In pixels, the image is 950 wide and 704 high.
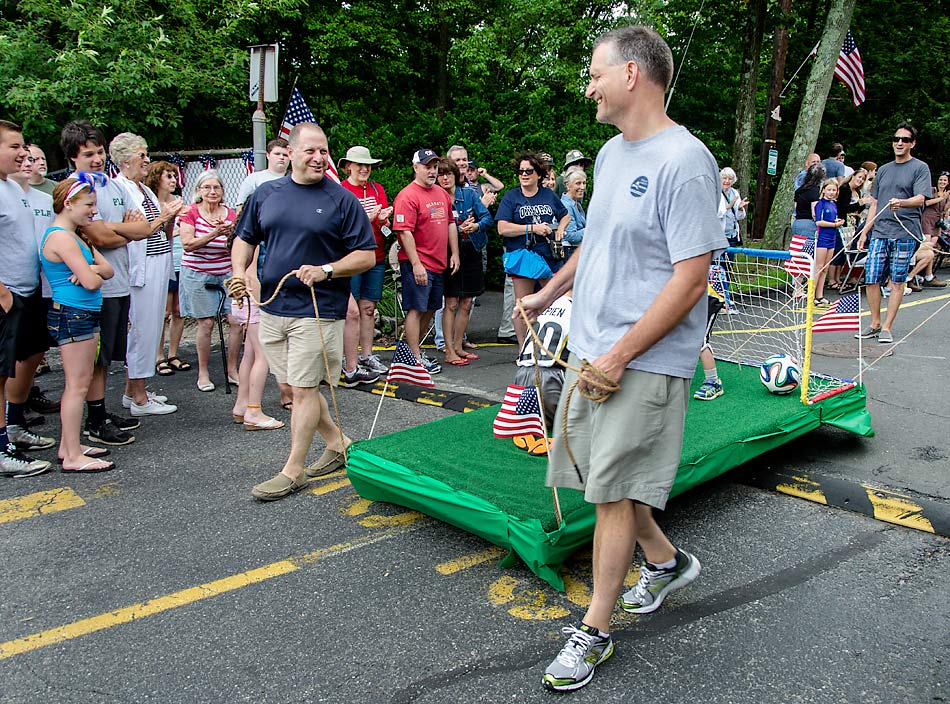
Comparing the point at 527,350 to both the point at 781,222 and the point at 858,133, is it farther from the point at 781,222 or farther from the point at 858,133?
the point at 858,133

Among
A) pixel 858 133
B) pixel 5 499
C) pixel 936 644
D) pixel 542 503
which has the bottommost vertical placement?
pixel 5 499

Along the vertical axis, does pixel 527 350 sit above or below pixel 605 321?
below

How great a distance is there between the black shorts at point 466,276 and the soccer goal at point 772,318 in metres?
2.47

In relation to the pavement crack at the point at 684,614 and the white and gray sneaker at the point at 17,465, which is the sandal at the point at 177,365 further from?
the pavement crack at the point at 684,614

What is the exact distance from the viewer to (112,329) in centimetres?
583

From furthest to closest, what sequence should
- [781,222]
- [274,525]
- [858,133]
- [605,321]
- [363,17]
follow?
[858,133], [363,17], [781,222], [274,525], [605,321]

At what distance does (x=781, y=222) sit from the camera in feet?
51.1

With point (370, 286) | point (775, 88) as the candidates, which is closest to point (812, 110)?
point (775, 88)

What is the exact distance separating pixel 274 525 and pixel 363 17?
1464 centimetres

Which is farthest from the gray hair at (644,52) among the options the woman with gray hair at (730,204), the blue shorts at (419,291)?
the woman with gray hair at (730,204)

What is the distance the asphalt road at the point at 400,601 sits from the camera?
2957mm

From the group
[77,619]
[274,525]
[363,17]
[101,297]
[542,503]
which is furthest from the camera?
[363,17]

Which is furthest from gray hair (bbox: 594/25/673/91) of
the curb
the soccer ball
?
the soccer ball

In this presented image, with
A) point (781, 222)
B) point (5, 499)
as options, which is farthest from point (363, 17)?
point (5, 499)
